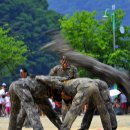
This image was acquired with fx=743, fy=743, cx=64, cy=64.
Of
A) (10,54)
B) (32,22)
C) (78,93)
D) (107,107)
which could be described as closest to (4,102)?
(107,107)

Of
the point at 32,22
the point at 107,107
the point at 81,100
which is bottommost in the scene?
the point at 32,22

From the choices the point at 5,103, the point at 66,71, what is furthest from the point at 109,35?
the point at 66,71

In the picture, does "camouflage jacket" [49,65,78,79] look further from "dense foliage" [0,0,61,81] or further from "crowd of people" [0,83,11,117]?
"dense foliage" [0,0,61,81]

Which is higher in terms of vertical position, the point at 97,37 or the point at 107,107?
the point at 107,107

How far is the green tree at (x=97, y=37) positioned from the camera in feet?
188

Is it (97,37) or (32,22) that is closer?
(97,37)

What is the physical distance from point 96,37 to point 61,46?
151 feet

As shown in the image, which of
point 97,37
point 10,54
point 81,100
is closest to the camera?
point 81,100

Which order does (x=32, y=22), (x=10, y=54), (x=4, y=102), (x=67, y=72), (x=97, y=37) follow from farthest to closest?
(x=32, y=22)
(x=10, y=54)
(x=97, y=37)
(x=4, y=102)
(x=67, y=72)

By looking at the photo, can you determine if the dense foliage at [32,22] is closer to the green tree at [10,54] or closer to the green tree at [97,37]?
the green tree at [10,54]

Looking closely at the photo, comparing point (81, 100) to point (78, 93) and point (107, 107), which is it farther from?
point (107, 107)

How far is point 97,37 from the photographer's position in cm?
5997

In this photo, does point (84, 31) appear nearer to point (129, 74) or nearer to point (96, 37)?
point (96, 37)

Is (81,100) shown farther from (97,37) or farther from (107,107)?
(97,37)
